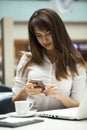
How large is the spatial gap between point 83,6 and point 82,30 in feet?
2.48

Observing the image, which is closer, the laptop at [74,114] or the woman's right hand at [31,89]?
the laptop at [74,114]

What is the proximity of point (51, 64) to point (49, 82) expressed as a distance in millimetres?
136

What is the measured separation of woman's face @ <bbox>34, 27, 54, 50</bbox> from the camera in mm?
2211

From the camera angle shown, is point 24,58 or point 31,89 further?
point 24,58

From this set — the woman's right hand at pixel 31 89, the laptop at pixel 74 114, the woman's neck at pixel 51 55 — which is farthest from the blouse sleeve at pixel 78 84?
Answer: the laptop at pixel 74 114

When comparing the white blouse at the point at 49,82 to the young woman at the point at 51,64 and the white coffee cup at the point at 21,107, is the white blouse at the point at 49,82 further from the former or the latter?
the white coffee cup at the point at 21,107

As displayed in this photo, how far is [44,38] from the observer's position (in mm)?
2207

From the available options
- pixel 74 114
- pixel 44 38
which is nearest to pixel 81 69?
pixel 44 38

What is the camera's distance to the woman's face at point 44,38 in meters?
2.21

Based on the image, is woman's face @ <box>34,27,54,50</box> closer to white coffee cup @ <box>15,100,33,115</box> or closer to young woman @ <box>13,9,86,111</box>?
young woman @ <box>13,9,86,111</box>

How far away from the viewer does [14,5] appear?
9.55 metres

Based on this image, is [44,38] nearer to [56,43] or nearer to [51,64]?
[56,43]

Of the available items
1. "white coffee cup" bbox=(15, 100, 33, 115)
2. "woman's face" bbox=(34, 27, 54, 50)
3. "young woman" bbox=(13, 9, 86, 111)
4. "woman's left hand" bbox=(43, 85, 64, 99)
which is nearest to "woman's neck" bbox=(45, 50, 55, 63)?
"young woman" bbox=(13, 9, 86, 111)

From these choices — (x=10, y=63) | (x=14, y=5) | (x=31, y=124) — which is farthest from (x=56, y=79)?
(x=14, y=5)
